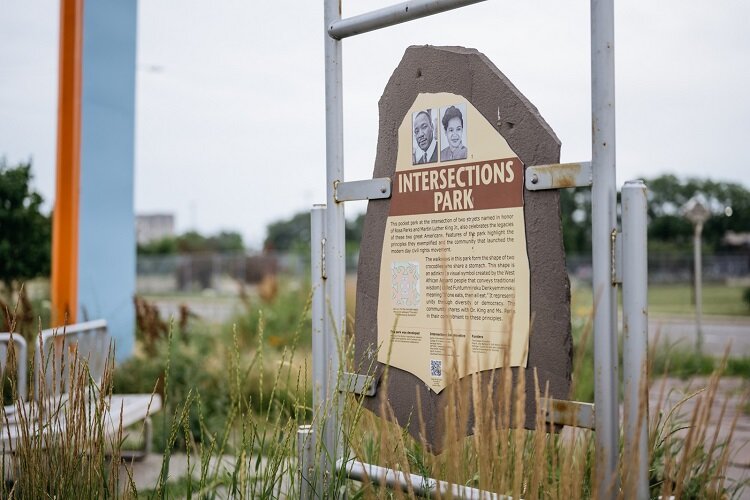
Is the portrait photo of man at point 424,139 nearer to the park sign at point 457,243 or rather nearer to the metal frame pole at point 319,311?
the park sign at point 457,243

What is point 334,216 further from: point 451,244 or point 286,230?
point 286,230

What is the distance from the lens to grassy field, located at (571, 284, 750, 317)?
25.8m

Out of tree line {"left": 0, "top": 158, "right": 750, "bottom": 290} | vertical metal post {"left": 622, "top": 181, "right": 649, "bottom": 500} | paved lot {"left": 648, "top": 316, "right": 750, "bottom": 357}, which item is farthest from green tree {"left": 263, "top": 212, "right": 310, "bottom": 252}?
vertical metal post {"left": 622, "top": 181, "right": 649, "bottom": 500}

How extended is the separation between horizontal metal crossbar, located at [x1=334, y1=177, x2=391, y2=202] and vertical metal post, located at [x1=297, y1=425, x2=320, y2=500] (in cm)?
80

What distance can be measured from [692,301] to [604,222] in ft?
100

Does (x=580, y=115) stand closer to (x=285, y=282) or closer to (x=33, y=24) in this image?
(x=33, y=24)

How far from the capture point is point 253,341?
793cm

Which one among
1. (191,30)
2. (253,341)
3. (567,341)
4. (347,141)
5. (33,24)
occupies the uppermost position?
(191,30)

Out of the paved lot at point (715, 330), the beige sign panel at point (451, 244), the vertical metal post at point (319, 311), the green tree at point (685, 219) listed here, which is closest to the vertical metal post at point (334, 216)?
the vertical metal post at point (319, 311)

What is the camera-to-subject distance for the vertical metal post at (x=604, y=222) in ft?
6.01

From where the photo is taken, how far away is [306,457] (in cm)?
245

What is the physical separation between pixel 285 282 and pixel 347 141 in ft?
26.0

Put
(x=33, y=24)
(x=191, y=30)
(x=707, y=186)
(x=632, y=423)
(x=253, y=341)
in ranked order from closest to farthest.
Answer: (x=632, y=423), (x=33, y=24), (x=253, y=341), (x=191, y=30), (x=707, y=186)

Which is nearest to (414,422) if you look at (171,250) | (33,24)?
(33,24)
